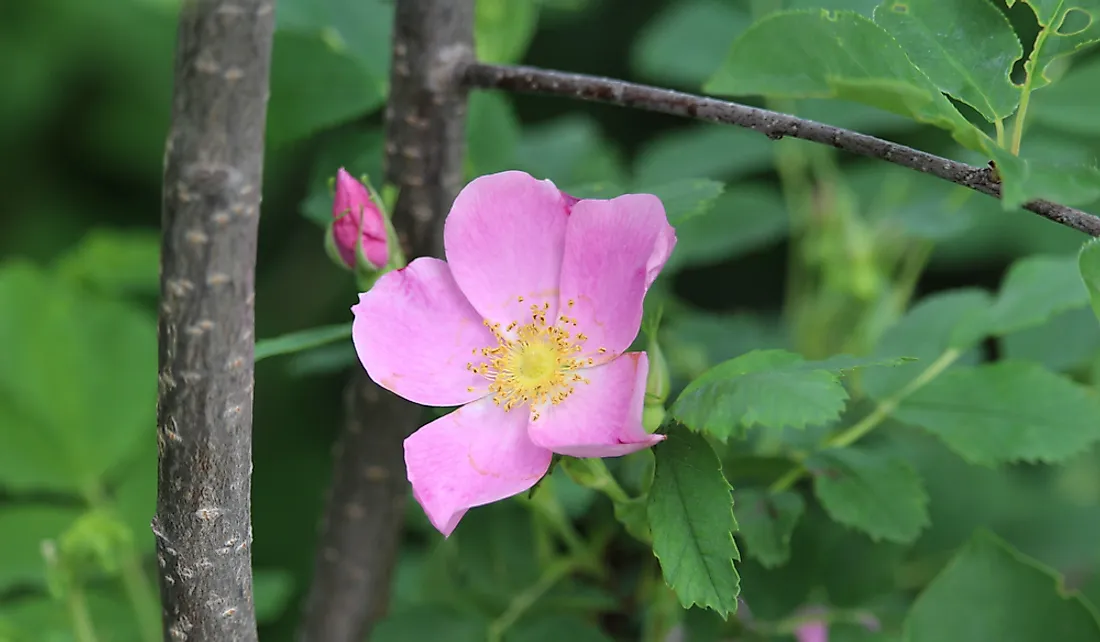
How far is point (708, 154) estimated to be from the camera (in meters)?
1.12

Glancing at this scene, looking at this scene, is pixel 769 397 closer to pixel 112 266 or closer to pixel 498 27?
pixel 498 27

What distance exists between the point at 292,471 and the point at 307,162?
51 centimetres

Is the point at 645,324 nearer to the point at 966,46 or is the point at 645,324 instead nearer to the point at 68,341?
the point at 966,46

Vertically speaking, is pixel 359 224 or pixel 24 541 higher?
pixel 359 224

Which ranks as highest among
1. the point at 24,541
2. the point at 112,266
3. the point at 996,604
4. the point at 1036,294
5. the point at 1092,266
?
the point at 1092,266

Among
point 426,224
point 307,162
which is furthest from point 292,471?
point 426,224

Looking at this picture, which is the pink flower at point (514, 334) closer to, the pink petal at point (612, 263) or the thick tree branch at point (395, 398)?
the pink petal at point (612, 263)

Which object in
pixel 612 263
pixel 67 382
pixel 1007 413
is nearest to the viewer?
pixel 612 263

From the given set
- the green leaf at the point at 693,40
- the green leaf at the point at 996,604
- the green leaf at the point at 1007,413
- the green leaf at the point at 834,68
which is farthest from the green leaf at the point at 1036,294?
the green leaf at the point at 693,40

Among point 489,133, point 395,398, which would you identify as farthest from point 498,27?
point 395,398

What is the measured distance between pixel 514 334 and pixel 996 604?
0.97 feet

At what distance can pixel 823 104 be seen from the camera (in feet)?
3.31

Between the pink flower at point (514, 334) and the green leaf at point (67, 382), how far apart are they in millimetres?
445

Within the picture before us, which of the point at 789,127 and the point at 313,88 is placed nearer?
the point at 789,127
